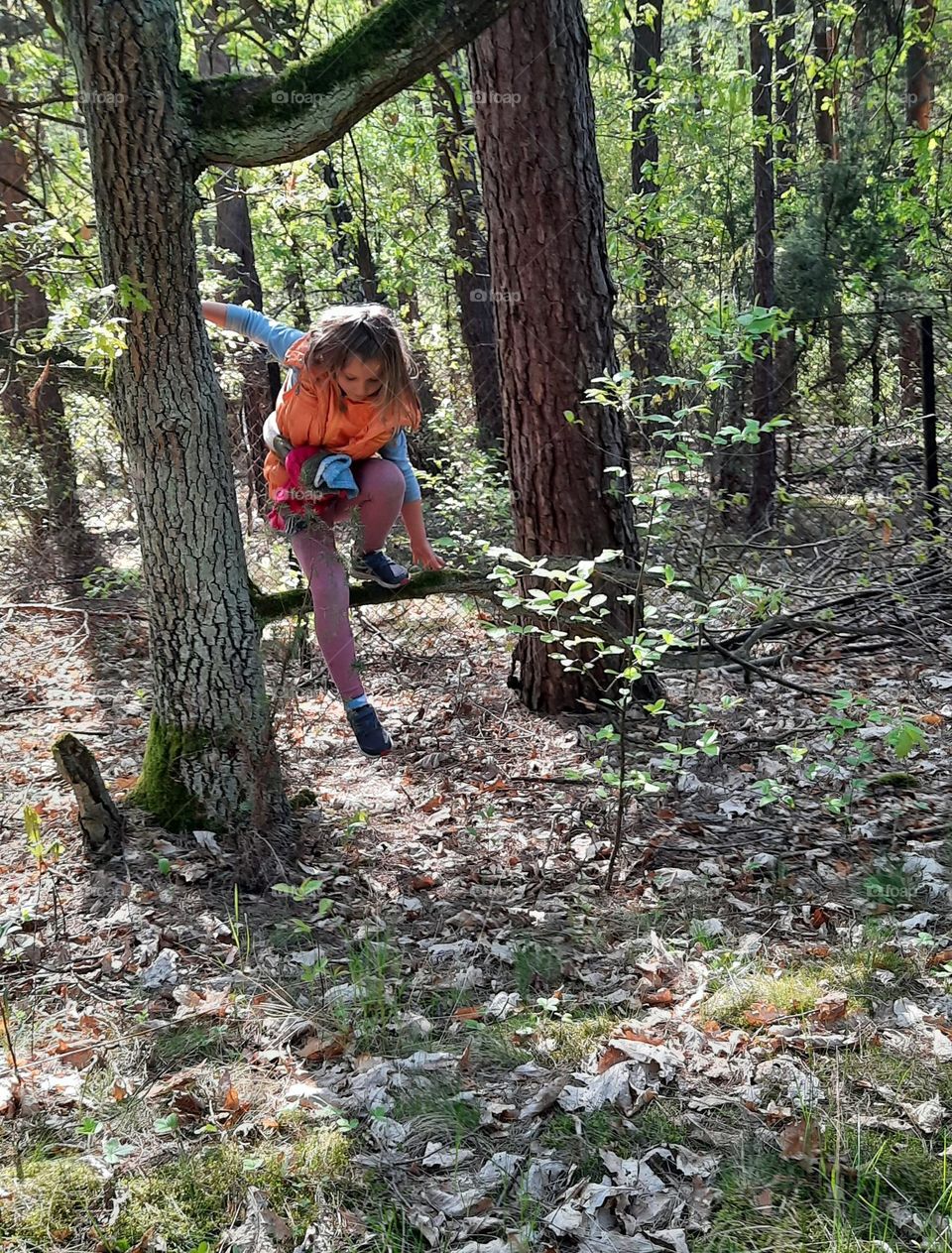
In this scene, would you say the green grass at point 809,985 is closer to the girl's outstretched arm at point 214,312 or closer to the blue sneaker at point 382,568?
the blue sneaker at point 382,568

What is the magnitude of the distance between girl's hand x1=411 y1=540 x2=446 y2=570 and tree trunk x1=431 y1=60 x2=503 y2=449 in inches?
208

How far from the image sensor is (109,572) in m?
7.75

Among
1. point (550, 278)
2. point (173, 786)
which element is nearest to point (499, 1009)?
point (173, 786)

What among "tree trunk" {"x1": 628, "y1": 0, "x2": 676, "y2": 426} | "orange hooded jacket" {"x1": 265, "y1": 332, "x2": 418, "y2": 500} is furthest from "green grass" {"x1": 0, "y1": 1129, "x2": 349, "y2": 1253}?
"tree trunk" {"x1": 628, "y1": 0, "x2": 676, "y2": 426}

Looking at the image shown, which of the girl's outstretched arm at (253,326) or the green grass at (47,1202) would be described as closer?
the green grass at (47,1202)

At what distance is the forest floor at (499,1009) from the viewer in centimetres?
225

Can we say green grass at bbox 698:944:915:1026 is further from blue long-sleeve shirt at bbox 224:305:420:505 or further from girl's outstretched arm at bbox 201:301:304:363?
girl's outstretched arm at bbox 201:301:304:363

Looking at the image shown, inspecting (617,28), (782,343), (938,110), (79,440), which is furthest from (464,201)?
(938,110)

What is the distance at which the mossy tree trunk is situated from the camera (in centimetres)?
318

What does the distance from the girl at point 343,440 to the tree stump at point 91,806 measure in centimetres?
104

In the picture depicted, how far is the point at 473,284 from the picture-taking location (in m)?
11.5

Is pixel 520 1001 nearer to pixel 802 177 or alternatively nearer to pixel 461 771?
pixel 461 771

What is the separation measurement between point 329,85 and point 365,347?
85 centimetres

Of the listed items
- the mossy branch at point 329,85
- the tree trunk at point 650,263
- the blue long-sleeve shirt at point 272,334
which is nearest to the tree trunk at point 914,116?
the tree trunk at point 650,263
